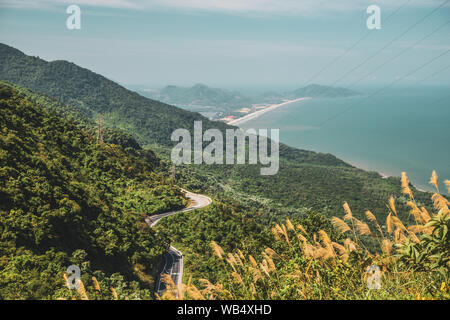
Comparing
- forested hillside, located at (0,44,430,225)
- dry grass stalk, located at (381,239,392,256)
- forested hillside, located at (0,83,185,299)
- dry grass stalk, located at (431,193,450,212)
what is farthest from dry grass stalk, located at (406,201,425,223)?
Answer: forested hillside, located at (0,44,430,225)

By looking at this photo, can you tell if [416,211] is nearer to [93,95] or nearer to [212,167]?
[212,167]

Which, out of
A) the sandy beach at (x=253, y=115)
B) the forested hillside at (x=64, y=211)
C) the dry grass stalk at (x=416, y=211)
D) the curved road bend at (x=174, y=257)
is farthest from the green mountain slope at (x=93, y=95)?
the dry grass stalk at (x=416, y=211)

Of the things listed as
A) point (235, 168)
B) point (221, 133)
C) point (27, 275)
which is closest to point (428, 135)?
point (221, 133)

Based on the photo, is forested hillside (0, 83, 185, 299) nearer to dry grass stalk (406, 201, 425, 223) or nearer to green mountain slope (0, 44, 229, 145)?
dry grass stalk (406, 201, 425, 223)

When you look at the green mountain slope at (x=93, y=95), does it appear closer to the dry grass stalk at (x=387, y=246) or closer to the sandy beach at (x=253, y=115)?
the sandy beach at (x=253, y=115)

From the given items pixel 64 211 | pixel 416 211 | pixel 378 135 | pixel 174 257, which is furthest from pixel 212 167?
pixel 378 135

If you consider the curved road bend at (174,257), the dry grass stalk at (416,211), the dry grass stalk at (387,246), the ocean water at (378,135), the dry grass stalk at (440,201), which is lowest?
the curved road bend at (174,257)
